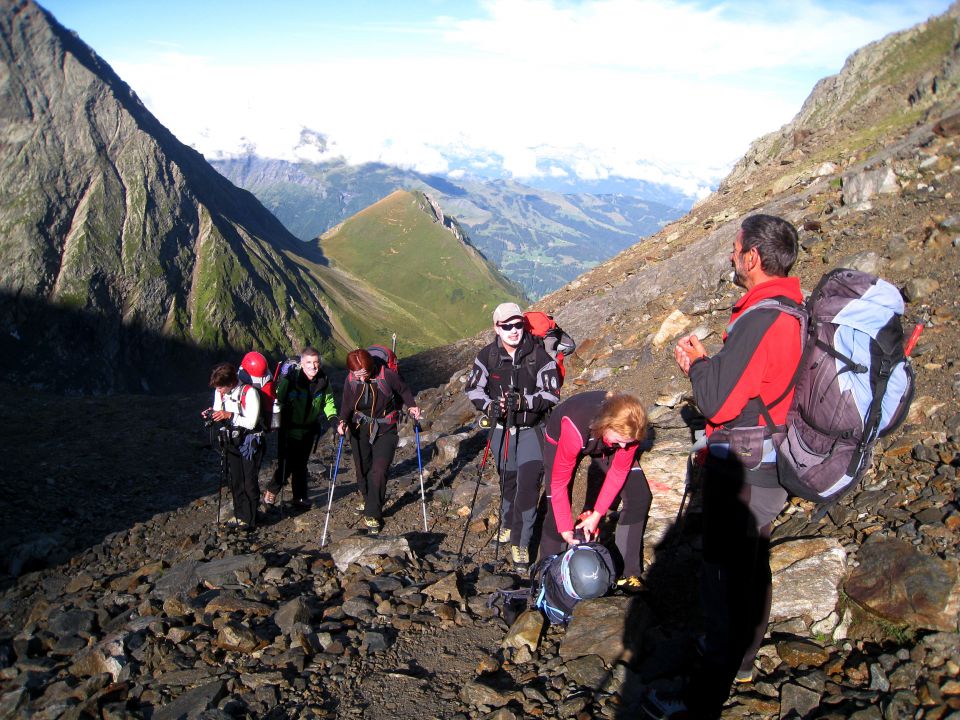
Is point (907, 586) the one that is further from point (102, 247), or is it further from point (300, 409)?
point (102, 247)

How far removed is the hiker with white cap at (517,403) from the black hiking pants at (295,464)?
516 centimetres

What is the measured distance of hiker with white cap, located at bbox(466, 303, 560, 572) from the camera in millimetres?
8203

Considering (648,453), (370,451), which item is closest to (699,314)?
(648,453)

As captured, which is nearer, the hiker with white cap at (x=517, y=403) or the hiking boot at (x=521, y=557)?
the hiker with white cap at (x=517, y=403)

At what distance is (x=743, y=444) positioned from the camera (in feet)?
15.2

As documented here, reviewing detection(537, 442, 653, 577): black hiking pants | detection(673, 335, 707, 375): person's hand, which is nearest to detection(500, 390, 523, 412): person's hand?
detection(537, 442, 653, 577): black hiking pants

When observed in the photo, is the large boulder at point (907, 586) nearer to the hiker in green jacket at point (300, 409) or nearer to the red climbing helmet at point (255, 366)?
the hiker in green jacket at point (300, 409)

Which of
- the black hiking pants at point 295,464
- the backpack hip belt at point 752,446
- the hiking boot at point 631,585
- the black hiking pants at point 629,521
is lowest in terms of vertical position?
the black hiking pants at point 295,464

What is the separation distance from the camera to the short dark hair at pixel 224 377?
34.5ft

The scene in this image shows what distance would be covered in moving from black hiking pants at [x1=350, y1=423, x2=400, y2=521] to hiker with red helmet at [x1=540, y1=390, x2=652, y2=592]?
4.10 m

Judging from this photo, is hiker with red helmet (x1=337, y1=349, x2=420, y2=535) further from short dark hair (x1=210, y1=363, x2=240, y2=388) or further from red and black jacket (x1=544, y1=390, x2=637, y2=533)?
red and black jacket (x1=544, y1=390, x2=637, y2=533)

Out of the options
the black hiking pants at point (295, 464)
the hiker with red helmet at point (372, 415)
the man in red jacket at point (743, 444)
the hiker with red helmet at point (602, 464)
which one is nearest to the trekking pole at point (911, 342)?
the man in red jacket at point (743, 444)

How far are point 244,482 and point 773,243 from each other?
9878 millimetres

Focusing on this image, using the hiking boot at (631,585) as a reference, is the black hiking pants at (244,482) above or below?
below
